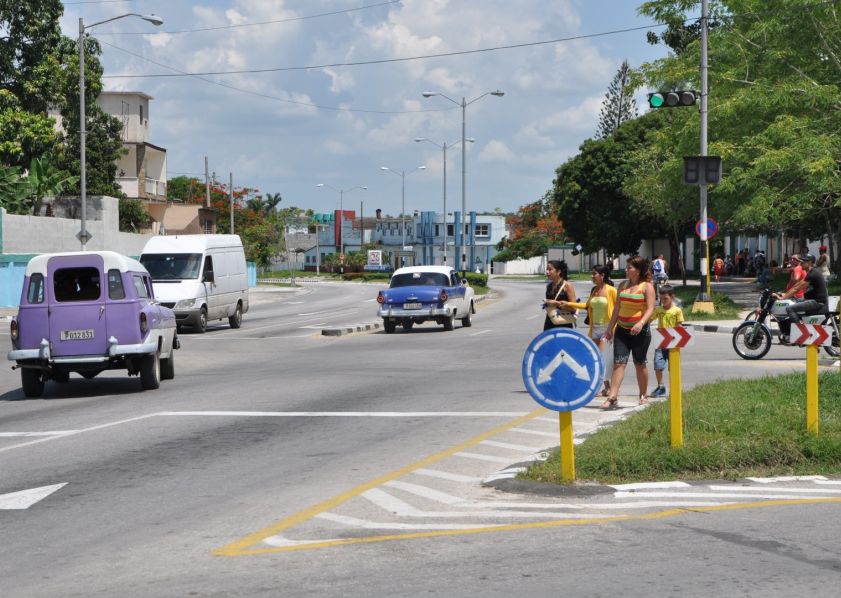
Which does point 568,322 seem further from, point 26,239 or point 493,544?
point 26,239

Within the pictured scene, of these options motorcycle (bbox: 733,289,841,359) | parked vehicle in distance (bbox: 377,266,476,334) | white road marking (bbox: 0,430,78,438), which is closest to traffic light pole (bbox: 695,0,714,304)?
parked vehicle in distance (bbox: 377,266,476,334)

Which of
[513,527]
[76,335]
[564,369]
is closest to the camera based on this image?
[513,527]

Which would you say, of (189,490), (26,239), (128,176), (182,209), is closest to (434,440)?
(189,490)

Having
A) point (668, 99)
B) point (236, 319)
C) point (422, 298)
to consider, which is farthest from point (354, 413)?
point (236, 319)

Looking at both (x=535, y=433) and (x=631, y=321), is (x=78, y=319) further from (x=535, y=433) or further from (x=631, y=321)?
(x=631, y=321)

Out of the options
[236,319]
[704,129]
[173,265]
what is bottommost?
[236,319]

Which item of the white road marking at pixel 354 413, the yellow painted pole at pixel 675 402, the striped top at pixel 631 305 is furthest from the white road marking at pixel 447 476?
the striped top at pixel 631 305

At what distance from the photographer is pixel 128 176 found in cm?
7406

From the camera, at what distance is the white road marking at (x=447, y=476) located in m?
9.95

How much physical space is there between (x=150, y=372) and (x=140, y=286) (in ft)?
4.42

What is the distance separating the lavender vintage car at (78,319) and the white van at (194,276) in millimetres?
14319

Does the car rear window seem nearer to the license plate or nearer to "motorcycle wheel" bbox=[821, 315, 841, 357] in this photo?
the license plate

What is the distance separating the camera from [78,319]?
56.9 ft

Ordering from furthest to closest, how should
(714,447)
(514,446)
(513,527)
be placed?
(514,446), (714,447), (513,527)
